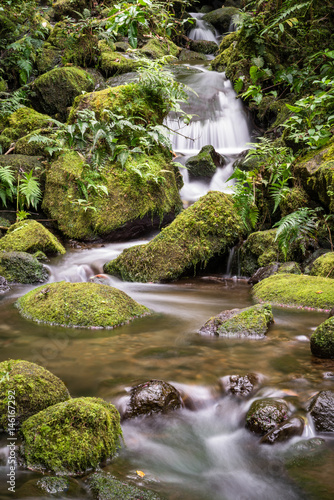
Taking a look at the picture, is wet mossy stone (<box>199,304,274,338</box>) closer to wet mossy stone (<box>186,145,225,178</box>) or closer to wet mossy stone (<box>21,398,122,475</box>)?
wet mossy stone (<box>21,398,122,475</box>)

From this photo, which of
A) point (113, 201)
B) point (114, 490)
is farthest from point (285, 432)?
point (113, 201)

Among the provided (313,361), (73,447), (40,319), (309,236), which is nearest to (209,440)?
(73,447)

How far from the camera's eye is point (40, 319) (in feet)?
14.0

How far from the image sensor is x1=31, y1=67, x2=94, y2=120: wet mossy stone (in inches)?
466

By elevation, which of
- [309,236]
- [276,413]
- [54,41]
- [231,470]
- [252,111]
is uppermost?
[54,41]

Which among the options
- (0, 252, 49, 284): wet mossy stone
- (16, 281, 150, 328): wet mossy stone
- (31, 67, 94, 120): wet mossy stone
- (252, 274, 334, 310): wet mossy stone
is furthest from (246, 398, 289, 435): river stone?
(31, 67, 94, 120): wet mossy stone

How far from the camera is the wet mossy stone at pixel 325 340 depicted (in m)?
3.17

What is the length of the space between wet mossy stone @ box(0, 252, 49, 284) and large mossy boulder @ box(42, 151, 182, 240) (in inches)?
72.5

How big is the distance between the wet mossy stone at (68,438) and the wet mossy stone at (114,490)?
4.1 inches

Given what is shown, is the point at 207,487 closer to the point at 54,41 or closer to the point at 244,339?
the point at 244,339

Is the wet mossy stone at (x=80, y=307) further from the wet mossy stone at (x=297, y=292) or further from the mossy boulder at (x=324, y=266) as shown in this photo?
the mossy boulder at (x=324, y=266)

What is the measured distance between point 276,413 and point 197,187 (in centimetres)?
768

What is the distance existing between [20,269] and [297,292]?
13.2 feet

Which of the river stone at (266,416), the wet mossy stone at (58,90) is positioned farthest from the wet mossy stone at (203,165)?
the river stone at (266,416)
